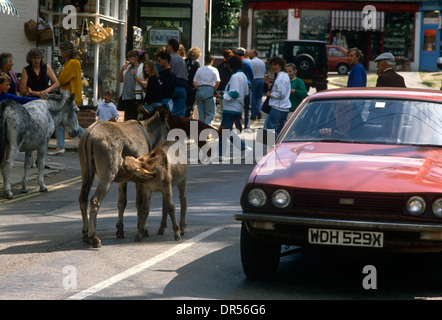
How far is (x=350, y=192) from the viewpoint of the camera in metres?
6.40

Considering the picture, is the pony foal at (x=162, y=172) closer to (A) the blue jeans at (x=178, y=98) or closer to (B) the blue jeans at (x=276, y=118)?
(B) the blue jeans at (x=276, y=118)

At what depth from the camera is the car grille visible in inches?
249

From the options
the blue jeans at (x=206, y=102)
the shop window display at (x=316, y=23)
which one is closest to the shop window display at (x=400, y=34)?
the shop window display at (x=316, y=23)

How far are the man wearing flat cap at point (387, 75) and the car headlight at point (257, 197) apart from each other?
695cm

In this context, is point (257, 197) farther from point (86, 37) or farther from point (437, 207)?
point (86, 37)

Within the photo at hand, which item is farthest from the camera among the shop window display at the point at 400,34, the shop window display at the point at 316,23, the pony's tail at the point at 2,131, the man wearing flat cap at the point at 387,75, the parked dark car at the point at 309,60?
the shop window display at the point at 400,34

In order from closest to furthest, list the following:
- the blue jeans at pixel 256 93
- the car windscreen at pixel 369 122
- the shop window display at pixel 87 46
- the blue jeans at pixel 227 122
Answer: the car windscreen at pixel 369 122 < the blue jeans at pixel 227 122 < the shop window display at pixel 87 46 < the blue jeans at pixel 256 93

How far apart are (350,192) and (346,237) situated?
0.36 m

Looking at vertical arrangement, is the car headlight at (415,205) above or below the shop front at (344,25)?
below

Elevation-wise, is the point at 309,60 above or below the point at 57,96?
above

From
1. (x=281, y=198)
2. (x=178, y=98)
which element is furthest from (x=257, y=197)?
(x=178, y=98)

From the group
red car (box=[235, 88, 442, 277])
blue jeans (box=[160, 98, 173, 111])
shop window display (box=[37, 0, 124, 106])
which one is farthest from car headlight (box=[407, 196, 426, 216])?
shop window display (box=[37, 0, 124, 106])

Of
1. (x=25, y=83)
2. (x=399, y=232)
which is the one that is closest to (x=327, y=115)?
(x=399, y=232)

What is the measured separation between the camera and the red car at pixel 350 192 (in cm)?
631
